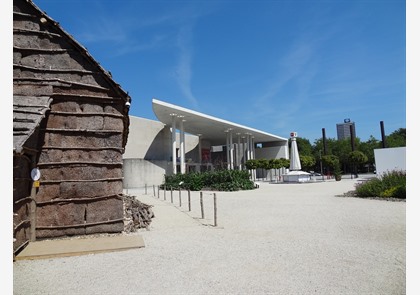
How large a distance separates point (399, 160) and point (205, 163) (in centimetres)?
3029

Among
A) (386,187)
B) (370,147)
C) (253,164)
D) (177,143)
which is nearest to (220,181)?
(386,187)

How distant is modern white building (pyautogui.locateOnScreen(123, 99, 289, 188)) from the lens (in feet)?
104

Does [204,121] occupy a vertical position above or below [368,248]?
above

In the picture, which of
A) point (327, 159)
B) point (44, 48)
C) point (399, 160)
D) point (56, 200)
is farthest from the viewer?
point (327, 159)

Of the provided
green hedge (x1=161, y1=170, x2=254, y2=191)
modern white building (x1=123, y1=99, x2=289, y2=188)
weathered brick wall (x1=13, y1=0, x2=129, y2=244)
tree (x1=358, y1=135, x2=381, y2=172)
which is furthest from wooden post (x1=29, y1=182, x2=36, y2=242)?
tree (x1=358, y1=135, x2=381, y2=172)

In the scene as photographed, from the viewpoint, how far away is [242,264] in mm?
5176

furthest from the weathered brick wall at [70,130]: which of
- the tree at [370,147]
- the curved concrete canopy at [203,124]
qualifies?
the tree at [370,147]

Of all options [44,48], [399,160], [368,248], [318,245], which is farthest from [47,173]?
[399,160]

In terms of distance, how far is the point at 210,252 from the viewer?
600 cm

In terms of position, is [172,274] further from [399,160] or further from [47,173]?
[399,160]

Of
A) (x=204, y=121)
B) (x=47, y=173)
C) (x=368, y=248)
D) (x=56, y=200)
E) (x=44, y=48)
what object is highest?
(x=204, y=121)

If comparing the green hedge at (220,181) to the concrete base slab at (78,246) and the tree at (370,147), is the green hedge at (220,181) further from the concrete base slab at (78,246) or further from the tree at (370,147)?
the tree at (370,147)

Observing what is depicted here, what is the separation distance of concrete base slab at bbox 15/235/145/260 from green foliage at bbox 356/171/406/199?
13.2m

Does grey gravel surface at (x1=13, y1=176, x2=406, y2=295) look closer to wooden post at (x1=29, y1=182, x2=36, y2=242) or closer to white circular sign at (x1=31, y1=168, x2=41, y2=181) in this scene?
wooden post at (x1=29, y1=182, x2=36, y2=242)
